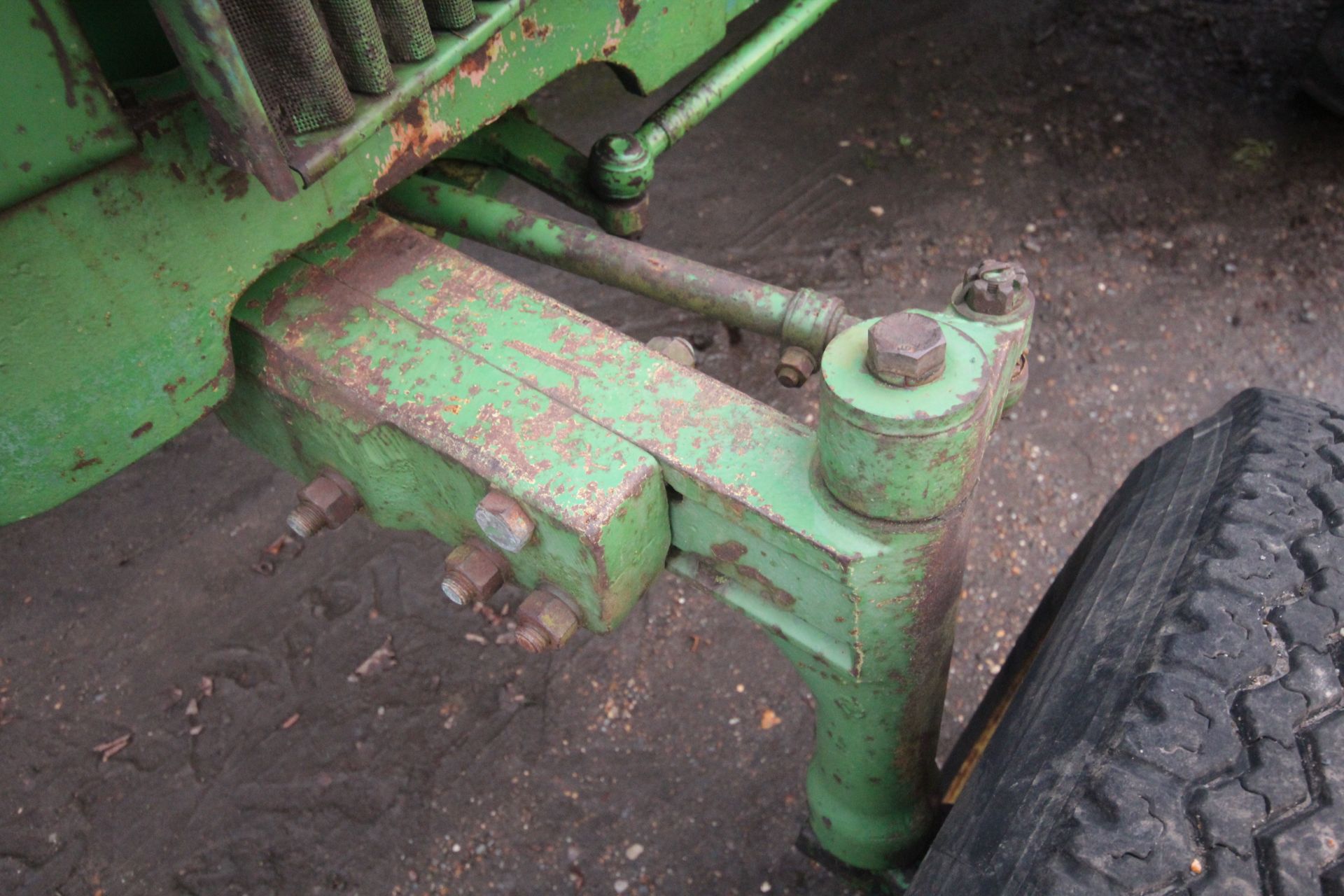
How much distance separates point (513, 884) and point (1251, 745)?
4.73 feet

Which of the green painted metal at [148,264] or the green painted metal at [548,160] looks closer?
the green painted metal at [148,264]

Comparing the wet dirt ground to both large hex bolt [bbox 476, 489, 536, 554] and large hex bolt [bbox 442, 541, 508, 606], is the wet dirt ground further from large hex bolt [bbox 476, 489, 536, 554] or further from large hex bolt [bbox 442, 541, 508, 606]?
large hex bolt [bbox 476, 489, 536, 554]

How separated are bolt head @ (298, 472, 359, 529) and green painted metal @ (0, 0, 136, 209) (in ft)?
1.61

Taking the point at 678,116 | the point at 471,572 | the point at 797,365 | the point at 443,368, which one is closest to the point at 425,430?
the point at 443,368

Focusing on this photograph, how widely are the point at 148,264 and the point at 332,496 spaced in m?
0.38

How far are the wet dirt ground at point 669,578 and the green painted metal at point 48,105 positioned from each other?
1.51 m

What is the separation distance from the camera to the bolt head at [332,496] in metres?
1.35

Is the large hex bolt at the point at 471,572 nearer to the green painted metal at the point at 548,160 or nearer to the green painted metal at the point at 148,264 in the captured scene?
the green painted metal at the point at 148,264

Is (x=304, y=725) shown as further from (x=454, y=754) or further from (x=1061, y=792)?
(x=1061, y=792)

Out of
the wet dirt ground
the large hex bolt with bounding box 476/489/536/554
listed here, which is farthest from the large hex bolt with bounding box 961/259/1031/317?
the wet dirt ground

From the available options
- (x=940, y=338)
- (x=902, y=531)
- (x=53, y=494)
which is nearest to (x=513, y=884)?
(x=53, y=494)

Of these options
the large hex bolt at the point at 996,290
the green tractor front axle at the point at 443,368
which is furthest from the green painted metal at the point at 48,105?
the large hex bolt at the point at 996,290

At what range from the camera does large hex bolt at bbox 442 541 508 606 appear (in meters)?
1.25

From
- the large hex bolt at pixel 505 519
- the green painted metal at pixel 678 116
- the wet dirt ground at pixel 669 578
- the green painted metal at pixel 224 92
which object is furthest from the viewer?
the wet dirt ground at pixel 669 578
